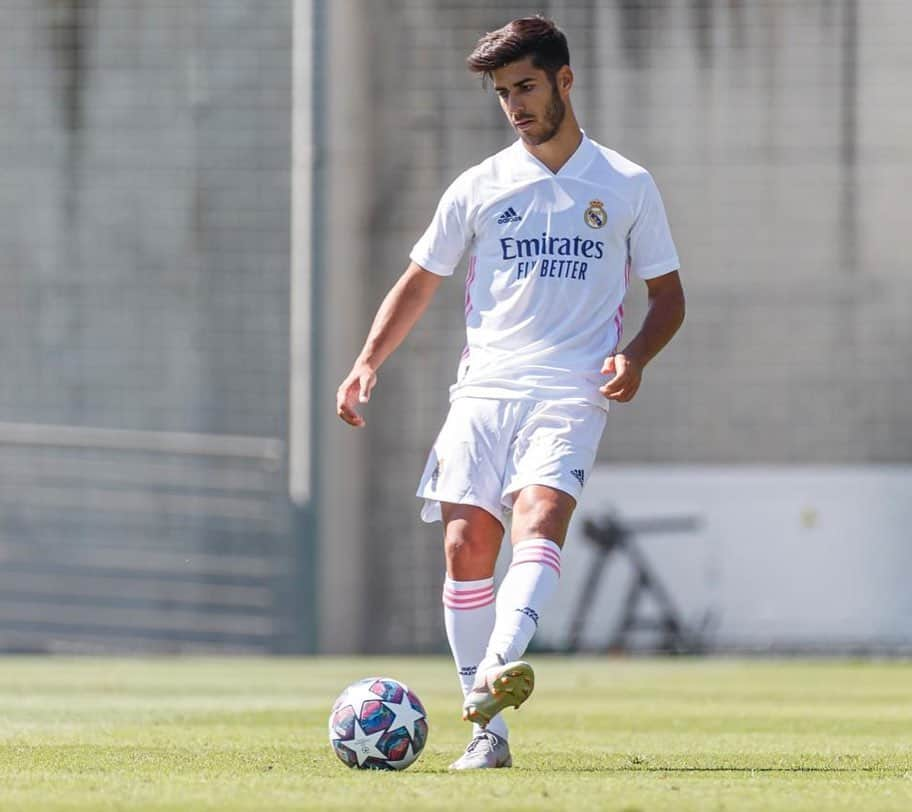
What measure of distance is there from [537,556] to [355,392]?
32.2 inches

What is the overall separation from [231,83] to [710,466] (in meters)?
6.32

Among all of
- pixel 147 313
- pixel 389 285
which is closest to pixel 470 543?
pixel 389 285

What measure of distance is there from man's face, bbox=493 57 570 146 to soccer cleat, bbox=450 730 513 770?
5.46 feet

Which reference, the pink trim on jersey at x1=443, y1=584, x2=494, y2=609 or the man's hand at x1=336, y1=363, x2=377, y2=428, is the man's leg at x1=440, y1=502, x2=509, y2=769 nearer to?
the pink trim on jersey at x1=443, y1=584, x2=494, y2=609

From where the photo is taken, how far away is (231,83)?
20.8m

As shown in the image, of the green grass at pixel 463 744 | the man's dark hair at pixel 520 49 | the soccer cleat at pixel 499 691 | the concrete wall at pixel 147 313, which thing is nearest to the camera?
the green grass at pixel 463 744

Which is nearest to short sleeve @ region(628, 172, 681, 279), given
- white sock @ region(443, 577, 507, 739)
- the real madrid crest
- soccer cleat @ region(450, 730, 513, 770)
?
the real madrid crest

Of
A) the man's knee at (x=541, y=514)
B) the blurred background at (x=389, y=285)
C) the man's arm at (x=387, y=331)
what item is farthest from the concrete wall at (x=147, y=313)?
the man's knee at (x=541, y=514)

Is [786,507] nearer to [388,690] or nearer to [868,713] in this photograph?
[868,713]

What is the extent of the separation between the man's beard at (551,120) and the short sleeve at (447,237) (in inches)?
10.5

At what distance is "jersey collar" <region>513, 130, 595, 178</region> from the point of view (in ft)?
18.8

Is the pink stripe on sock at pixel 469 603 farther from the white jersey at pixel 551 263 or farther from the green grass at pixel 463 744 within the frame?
the white jersey at pixel 551 263

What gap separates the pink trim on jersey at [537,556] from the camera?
536 centimetres

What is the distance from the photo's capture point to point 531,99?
220 inches
